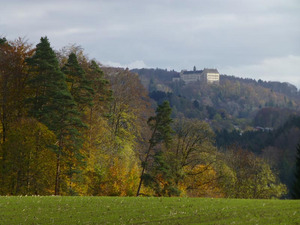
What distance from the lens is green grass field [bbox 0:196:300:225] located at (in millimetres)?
22175

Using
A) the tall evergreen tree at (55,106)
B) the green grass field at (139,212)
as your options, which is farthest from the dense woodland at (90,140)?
the green grass field at (139,212)

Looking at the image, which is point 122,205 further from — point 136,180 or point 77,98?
point 136,180

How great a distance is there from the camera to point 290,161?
14925 cm

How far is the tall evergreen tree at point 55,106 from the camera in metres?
41.5

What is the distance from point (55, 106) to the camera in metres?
41.5

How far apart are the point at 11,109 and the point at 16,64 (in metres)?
4.89

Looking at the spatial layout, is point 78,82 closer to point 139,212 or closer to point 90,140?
point 90,140

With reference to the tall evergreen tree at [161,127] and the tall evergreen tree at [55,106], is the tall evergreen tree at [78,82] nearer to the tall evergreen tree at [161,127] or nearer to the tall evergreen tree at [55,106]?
the tall evergreen tree at [55,106]

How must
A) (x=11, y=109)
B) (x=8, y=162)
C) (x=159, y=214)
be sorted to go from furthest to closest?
(x=11, y=109), (x=8, y=162), (x=159, y=214)

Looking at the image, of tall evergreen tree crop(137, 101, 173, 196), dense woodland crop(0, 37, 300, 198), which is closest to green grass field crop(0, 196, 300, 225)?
dense woodland crop(0, 37, 300, 198)

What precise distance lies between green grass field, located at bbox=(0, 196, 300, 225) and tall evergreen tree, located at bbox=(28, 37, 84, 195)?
13349 millimetres

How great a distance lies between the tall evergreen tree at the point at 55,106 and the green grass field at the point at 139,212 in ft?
43.8

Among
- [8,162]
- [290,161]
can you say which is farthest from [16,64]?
[290,161]

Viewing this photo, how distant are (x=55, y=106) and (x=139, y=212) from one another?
65.5 feet
